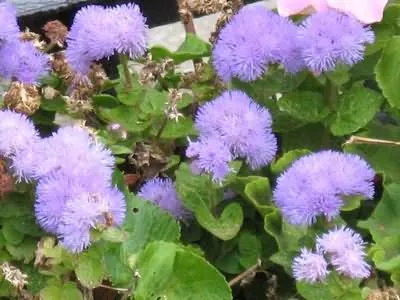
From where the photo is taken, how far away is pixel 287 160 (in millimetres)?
1274

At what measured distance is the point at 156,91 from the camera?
4.66 ft

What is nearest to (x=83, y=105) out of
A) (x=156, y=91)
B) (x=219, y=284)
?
(x=156, y=91)

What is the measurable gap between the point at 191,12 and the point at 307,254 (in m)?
0.51

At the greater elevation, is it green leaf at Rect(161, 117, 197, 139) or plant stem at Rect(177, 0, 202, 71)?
plant stem at Rect(177, 0, 202, 71)

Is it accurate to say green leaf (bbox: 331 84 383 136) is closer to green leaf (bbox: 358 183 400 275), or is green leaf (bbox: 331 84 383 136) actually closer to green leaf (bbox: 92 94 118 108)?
green leaf (bbox: 358 183 400 275)

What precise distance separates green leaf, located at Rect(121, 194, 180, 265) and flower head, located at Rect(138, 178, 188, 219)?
0.16ft

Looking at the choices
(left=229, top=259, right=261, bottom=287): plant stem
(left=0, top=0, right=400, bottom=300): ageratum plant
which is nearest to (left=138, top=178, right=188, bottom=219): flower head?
(left=0, top=0, right=400, bottom=300): ageratum plant

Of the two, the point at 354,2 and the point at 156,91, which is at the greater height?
the point at 354,2

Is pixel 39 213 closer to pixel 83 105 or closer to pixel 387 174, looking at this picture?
pixel 83 105

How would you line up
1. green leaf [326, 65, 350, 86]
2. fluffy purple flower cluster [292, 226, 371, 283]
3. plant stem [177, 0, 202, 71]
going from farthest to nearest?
1. plant stem [177, 0, 202, 71]
2. green leaf [326, 65, 350, 86]
3. fluffy purple flower cluster [292, 226, 371, 283]

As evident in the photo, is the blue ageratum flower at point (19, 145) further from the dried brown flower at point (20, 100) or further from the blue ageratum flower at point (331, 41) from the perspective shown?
the blue ageratum flower at point (331, 41)

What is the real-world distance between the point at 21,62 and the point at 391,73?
0.42m

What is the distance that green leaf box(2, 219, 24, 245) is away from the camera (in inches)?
48.9

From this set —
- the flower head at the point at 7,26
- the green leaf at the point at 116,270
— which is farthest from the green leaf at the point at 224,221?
the flower head at the point at 7,26
